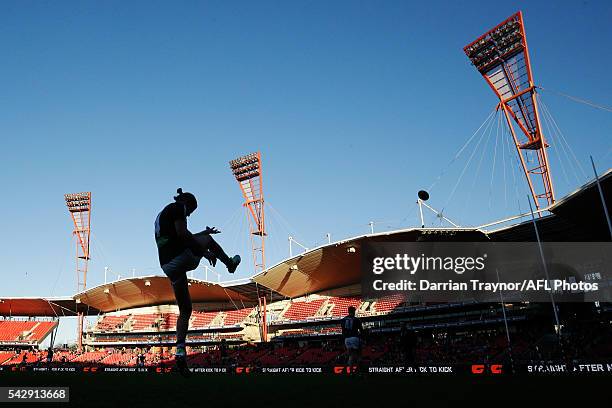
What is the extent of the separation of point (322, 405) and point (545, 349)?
3240 cm

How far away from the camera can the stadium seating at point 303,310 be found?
59.2 m

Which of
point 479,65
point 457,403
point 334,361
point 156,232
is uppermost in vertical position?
point 479,65

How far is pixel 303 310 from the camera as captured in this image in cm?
6091

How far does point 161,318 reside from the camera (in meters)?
74.8

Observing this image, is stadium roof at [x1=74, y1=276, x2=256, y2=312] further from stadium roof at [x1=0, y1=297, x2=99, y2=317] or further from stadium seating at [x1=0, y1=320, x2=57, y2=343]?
stadium seating at [x1=0, y1=320, x2=57, y2=343]

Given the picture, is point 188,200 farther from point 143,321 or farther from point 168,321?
point 143,321

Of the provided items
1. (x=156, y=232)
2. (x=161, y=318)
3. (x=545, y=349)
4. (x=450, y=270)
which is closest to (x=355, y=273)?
(x=450, y=270)

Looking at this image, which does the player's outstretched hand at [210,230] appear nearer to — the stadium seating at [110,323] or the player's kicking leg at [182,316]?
the player's kicking leg at [182,316]

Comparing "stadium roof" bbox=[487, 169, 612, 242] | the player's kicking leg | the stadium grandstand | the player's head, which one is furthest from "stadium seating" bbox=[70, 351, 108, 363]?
the player's head

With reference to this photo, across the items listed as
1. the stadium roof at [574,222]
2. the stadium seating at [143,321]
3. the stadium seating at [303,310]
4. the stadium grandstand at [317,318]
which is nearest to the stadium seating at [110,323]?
the stadium grandstand at [317,318]

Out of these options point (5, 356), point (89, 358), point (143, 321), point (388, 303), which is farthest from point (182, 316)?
point (5, 356)

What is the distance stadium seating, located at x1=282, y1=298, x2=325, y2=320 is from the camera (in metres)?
59.2

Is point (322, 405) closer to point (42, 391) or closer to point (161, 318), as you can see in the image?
point (42, 391)

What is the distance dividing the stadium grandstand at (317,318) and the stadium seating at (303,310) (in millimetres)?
186
